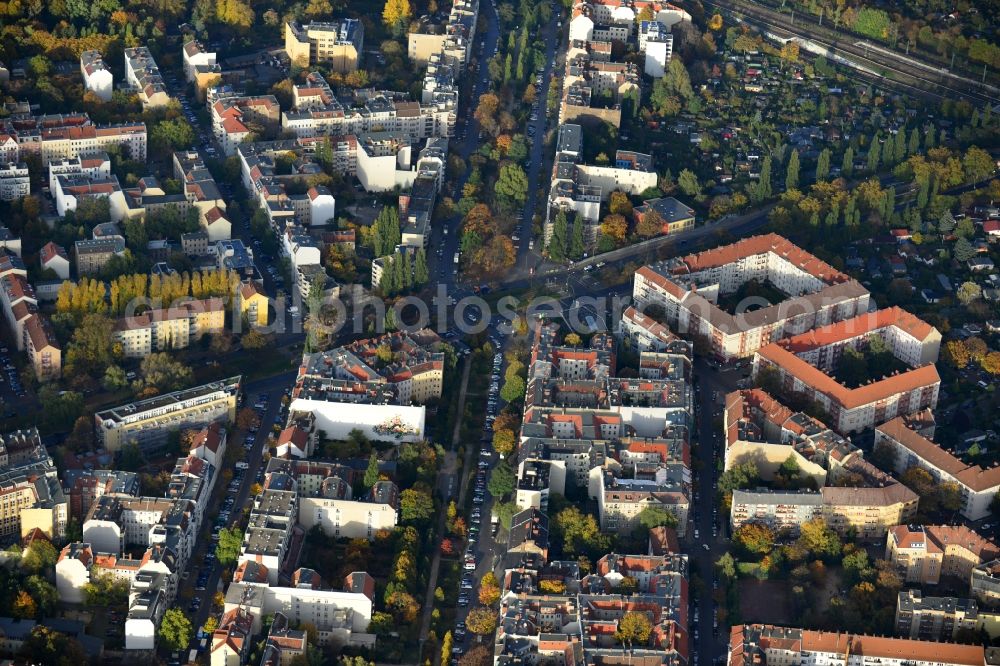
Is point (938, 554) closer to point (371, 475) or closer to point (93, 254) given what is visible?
point (371, 475)

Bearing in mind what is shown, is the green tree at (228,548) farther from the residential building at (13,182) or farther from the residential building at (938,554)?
Result: the residential building at (13,182)

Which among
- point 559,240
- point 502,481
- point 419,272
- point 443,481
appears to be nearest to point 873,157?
point 559,240

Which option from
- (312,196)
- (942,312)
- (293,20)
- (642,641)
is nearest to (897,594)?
(642,641)

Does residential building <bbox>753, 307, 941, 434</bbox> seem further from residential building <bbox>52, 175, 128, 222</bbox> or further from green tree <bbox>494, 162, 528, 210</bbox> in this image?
residential building <bbox>52, 175, 128, 222</bbox>

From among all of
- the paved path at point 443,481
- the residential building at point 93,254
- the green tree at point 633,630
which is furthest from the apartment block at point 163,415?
the green tree at point 633,630

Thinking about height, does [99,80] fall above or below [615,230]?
above

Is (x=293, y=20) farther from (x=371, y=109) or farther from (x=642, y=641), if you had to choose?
(x=642, y=641)

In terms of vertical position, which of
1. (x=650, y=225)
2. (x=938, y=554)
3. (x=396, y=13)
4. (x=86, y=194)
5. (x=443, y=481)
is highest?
(x=396, y=13)

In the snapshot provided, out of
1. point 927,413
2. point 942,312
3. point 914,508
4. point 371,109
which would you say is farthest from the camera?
point 371,109
